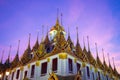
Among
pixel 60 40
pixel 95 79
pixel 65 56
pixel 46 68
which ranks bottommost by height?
pixel 95 79

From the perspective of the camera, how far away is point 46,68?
1105 inches

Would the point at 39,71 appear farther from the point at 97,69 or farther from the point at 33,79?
the point at 97,69

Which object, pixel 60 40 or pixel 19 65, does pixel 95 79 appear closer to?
pixel 60 40

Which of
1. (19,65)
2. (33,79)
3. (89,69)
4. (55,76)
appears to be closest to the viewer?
(55,76)

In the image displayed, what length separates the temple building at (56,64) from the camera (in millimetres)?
26000

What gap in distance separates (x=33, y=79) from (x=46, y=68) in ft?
9.79

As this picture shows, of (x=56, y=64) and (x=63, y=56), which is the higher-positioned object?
(x=63, y=56)

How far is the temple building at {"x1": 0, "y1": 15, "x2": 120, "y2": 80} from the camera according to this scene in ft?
85.3

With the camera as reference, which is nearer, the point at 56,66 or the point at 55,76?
the point at 55,76

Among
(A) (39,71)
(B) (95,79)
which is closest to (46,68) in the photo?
(A) (39,71)

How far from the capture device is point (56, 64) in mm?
26781

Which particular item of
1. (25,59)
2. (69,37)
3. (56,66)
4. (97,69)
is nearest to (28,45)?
(25,59)

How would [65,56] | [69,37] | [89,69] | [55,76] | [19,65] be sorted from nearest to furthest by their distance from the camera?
[55,76] → [65,56] → [89,69] → [19,65] → [69,37]

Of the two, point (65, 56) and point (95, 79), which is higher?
point (65, 56)
